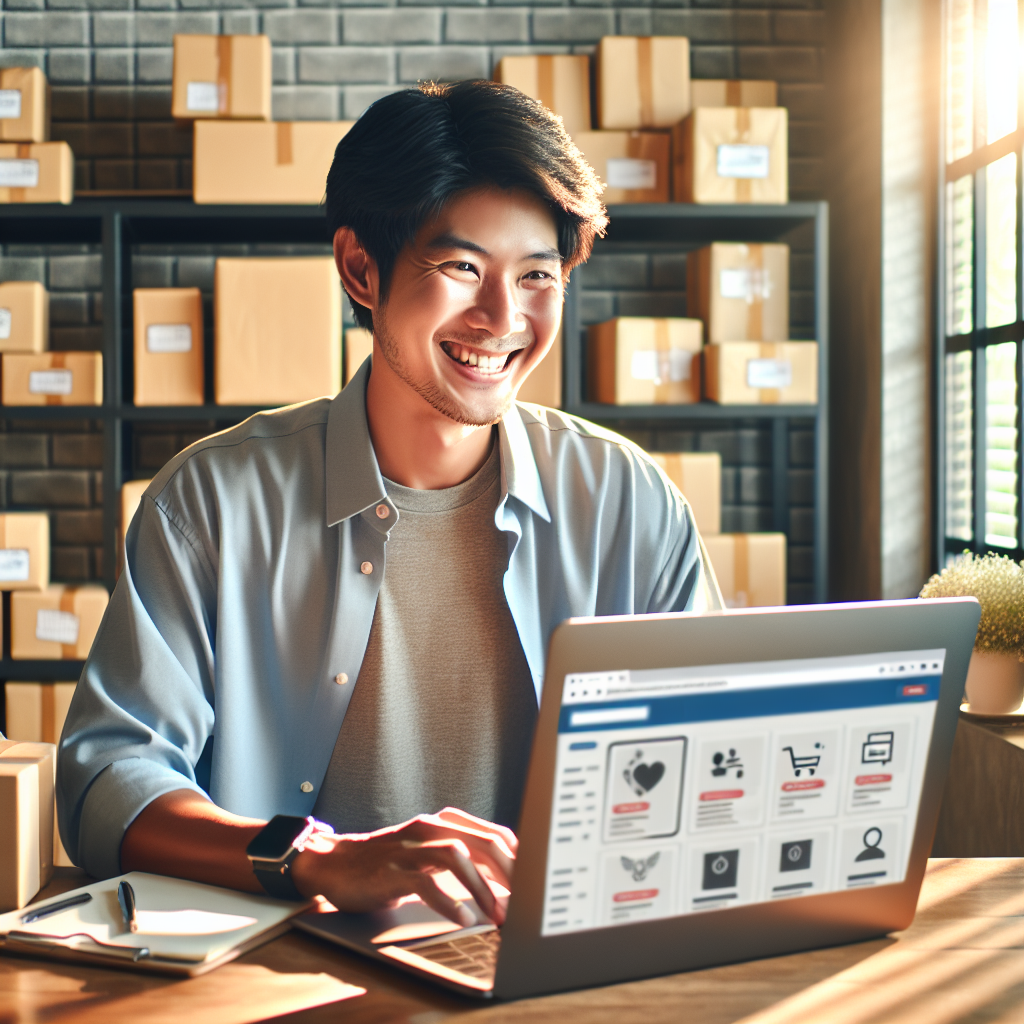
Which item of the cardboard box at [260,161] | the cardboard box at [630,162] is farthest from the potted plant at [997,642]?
the cardboard box at [260,161]

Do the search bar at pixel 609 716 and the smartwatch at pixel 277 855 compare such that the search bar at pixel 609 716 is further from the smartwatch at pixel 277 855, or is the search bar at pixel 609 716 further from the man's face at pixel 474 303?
the man's face at pixel 474 303

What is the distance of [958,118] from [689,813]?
2533mm

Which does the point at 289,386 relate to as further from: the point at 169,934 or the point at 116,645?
the point at 169,934

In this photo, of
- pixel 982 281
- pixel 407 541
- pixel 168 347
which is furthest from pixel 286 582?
pixel 982 281

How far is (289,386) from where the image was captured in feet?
8.46

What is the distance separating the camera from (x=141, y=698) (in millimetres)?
1086

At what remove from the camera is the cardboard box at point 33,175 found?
2.63 m

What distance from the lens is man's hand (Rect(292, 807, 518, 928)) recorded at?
0.76m

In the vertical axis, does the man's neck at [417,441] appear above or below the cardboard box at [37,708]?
above

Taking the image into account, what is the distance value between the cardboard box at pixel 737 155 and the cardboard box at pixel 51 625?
1879 millimetres

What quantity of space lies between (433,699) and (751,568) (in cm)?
157

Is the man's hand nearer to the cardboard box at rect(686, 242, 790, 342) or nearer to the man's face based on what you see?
the man's face

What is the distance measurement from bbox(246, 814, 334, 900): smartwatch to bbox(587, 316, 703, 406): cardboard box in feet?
6.36

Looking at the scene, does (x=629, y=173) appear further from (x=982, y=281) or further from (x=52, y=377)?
(x=52, y=377)
